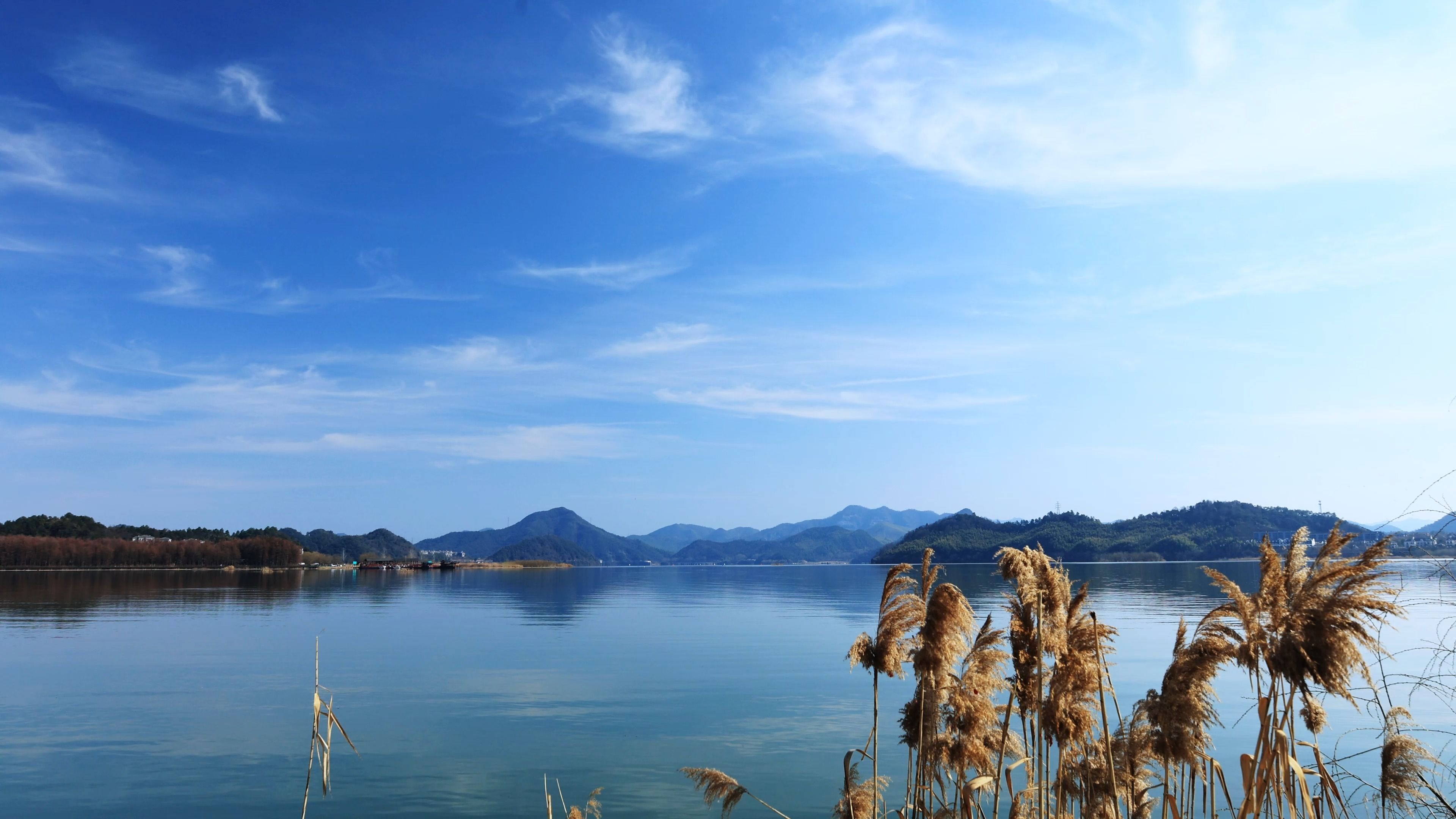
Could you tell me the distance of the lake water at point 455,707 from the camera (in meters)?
19.0

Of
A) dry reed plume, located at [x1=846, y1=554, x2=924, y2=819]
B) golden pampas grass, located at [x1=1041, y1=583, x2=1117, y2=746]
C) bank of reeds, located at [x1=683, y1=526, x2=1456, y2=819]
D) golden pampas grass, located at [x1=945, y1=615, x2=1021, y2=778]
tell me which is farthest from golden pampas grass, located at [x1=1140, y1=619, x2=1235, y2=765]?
dry reed plume, located at [x1=846, y1=554, x2=924, y2=819]

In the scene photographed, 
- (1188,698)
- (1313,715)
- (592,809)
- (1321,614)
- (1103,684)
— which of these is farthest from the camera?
(592,809)

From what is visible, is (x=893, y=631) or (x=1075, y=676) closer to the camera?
(x=1075, y=676)

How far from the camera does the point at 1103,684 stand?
8.25 m

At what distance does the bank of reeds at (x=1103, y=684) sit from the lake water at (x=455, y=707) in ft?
5.80

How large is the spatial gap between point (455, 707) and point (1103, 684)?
2620 cm

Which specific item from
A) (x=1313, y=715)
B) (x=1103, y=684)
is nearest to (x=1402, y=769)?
(x=1313, y=715)

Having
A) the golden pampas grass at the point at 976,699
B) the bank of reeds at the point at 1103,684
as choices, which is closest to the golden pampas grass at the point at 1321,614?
the bank of reeds at the point at 1103,684

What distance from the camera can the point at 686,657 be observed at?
43.6 meters

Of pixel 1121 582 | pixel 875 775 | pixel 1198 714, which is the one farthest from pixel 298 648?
pixel 1121 582

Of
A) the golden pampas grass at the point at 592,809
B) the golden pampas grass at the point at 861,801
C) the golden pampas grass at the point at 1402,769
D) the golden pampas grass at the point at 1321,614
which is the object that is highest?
the golden pampas grass at the point at 1321,614

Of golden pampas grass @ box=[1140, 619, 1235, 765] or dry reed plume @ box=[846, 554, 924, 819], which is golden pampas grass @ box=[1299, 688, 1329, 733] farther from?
dry reed plume @ box=[846, 554, 924, 819]

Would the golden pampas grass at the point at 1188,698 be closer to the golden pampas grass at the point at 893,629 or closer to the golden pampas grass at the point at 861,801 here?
the golden pampas grass at the point at 893,629

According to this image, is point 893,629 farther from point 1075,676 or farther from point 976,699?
point 1075,676
